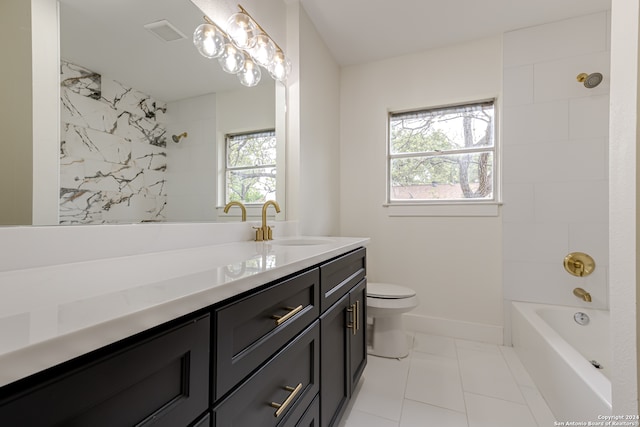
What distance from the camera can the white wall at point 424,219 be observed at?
7.41 ft

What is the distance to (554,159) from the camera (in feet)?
6.81

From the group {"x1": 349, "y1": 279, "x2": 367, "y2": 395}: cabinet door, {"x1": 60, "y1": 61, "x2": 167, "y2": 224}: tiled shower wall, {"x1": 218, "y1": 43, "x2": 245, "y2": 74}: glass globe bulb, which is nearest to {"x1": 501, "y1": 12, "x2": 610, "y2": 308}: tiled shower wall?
{"x1": 349, "y1": 279, "x2": 367, "y2": 395}: cabinet door

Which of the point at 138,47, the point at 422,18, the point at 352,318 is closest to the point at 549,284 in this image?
the point at 352,318

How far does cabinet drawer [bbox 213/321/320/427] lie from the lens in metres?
0.58

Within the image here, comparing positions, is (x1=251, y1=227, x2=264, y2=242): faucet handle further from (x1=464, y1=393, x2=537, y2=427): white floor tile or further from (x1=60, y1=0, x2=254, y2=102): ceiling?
(x1=464, y1=393, x2=537, y2=427): white floor tile

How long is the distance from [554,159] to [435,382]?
184 cm

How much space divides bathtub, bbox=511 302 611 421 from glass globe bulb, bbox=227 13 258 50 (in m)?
2.20

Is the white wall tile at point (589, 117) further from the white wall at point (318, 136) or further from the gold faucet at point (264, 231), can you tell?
the gold faucet at point (264, 231)

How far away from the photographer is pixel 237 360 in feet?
1.91

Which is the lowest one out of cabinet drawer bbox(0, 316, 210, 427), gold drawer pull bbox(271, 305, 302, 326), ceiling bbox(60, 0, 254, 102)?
gold drawer pull bbox(271, 305, 302, 326)

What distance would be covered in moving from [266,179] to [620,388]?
157 cm

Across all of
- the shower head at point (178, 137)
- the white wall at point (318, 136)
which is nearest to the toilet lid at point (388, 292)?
the white wall at point (318, 136)

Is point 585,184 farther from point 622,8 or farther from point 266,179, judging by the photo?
point 266,179

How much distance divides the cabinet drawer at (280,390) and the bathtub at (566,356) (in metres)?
1.07
